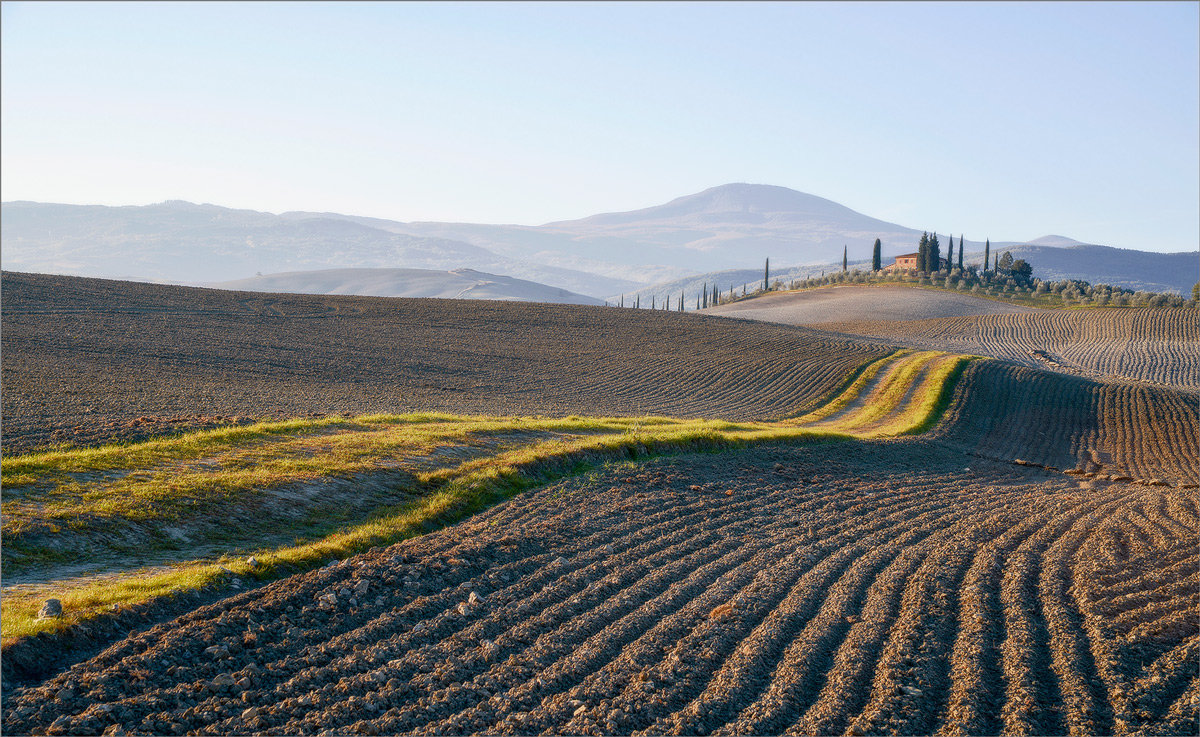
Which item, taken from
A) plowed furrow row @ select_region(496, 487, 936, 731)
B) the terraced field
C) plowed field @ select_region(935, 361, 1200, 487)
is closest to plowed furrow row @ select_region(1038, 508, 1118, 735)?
plowed furrow row @ select_region(496, 487, 936, 731)

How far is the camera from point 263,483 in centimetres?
1312

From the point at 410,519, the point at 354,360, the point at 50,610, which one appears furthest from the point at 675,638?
the point at 354,360

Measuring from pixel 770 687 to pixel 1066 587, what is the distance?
21.3 ft

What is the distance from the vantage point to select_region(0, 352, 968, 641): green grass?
379 inches

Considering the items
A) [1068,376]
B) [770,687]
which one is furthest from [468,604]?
[1068,376]

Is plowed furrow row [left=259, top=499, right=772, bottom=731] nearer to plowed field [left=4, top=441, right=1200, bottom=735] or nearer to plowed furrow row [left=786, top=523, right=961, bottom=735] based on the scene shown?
plowed field [left=4, top=441, right=1200, bottom=735]

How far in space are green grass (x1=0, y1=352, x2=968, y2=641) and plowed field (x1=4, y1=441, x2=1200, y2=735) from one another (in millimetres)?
920

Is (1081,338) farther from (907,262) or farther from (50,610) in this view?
(50,610)

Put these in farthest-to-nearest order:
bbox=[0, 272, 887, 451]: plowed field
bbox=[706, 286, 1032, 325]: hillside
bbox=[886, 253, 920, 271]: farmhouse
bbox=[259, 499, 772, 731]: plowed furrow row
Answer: bbox=[886, 253, 920, 271]: farmhouse, bbox=[706, 286, 1032, 325]: hillside, bbox=[0, 272, 887, 451]: plowed field, bbox=[259, 499, 772, 731]: plowed furrow row

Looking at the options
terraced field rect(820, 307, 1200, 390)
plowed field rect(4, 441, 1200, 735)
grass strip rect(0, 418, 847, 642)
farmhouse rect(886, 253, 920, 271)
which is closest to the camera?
plowed field rect(4, 441, 1200, 735)

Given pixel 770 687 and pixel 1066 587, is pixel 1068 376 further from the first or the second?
pixel 770 687

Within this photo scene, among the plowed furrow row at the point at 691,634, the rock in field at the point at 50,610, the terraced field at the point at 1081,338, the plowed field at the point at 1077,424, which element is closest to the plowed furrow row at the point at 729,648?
the plowed furrow row at the point at 691,634

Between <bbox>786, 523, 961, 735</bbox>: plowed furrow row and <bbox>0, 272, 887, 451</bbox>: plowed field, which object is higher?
<bbox>0, 272, 887, 451</bbox>: plowed field

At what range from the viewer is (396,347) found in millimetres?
43125
